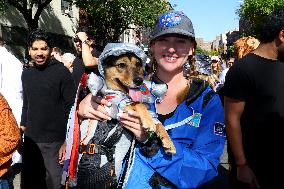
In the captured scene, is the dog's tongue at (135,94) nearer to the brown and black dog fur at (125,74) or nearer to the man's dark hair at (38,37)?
the brown and black dog fur at (125,74)

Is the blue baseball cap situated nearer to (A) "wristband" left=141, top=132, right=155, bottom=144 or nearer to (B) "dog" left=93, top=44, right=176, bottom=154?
(B) "dog" left=93, top=44, right=176, bottom=154

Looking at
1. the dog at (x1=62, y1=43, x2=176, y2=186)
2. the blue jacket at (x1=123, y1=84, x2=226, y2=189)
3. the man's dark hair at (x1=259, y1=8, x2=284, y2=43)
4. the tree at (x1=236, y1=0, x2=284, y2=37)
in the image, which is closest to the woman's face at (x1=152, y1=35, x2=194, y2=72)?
the dog at (x1=62, y1=43, x2=176, y2=186)

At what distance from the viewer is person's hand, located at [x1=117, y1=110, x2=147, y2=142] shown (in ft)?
→ 7.36

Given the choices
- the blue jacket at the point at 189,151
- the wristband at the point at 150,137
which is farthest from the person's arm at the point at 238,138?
the wristband at the point at 150,137

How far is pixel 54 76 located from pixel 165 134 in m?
3.02

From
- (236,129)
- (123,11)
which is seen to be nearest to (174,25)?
(236,129)

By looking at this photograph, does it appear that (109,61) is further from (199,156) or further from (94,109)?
(199,156)

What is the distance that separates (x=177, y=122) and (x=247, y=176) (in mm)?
1229

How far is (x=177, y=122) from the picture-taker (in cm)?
231

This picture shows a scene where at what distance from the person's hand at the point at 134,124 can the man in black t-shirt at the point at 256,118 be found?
1273 millimetres

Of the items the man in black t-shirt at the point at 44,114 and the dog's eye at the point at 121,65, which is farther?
the man in black t-shirt at the point at 44,114

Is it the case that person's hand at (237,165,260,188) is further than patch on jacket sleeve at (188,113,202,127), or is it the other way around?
Result: person's hand at (237,165,260,188)

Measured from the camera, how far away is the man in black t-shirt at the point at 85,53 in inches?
201

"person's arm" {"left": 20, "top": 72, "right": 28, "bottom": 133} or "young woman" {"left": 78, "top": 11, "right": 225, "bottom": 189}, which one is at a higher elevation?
"young woman" {"left": 78, "top": 11, "right": 225, "bottom": 189}
